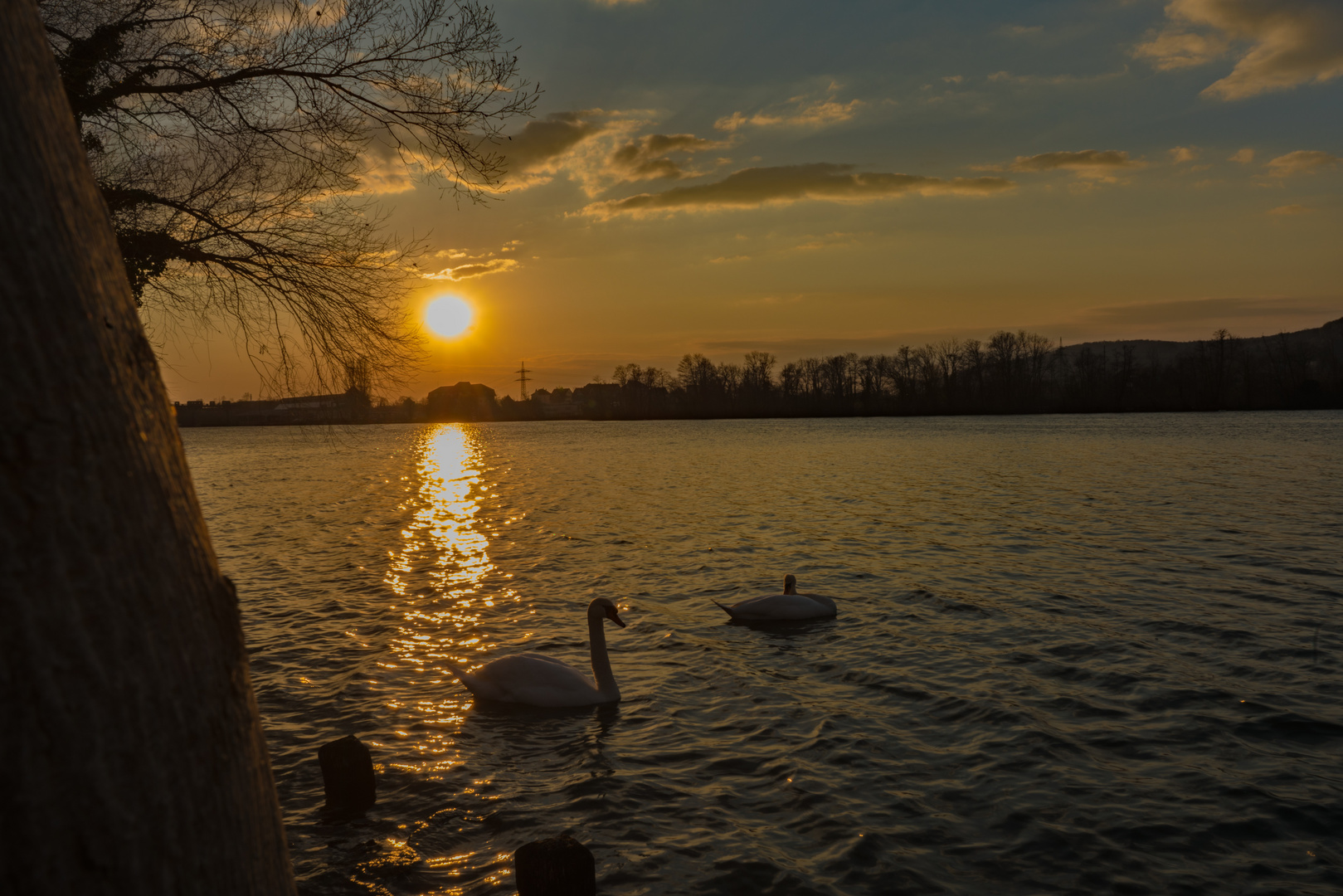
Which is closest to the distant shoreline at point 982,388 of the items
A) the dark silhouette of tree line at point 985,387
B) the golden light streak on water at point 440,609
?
the dark silhouette of tree line at point 985,387

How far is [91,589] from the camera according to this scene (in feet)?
4.53

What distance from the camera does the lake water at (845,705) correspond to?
223 inches

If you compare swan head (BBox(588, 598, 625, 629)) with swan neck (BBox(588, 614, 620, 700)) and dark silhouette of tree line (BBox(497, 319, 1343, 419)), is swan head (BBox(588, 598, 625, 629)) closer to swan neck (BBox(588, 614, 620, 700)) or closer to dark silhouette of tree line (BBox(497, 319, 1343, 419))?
swan neck (BBox(588, 614, 620, 700))

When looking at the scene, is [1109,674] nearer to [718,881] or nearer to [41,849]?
[718,881]

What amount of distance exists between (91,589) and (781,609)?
10621mm

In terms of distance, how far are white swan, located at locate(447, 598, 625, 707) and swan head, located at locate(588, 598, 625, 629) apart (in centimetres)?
39

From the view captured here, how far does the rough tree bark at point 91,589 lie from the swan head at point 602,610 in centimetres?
750

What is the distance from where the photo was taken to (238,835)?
5.34 ft

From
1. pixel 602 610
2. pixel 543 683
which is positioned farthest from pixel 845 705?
pixel 543 683

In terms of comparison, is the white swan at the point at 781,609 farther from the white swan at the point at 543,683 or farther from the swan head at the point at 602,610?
the white swan at the point at 543,683

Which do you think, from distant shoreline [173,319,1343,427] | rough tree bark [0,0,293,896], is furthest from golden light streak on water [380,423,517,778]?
distant shoreline [173,319,1343,427]

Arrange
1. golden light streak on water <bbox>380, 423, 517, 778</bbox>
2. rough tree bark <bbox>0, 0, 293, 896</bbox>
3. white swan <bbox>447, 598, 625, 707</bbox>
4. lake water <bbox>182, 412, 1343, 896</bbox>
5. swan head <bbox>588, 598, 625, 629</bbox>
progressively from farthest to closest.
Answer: swan head <bbox>588, 598, 625, 629</bbox>, white swan <bbox>447, 598, 625, 707</bbox>, golden light streak on water <bbox>380, 423, 517, 778</bbox>, lake water <bbox>182, 412, 1343, 896</bbox>, rough tree bark <bbox>0, 0, 293, 896</bbox>

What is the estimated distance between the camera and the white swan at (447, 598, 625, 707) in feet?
28.0

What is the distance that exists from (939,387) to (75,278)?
15779cm
